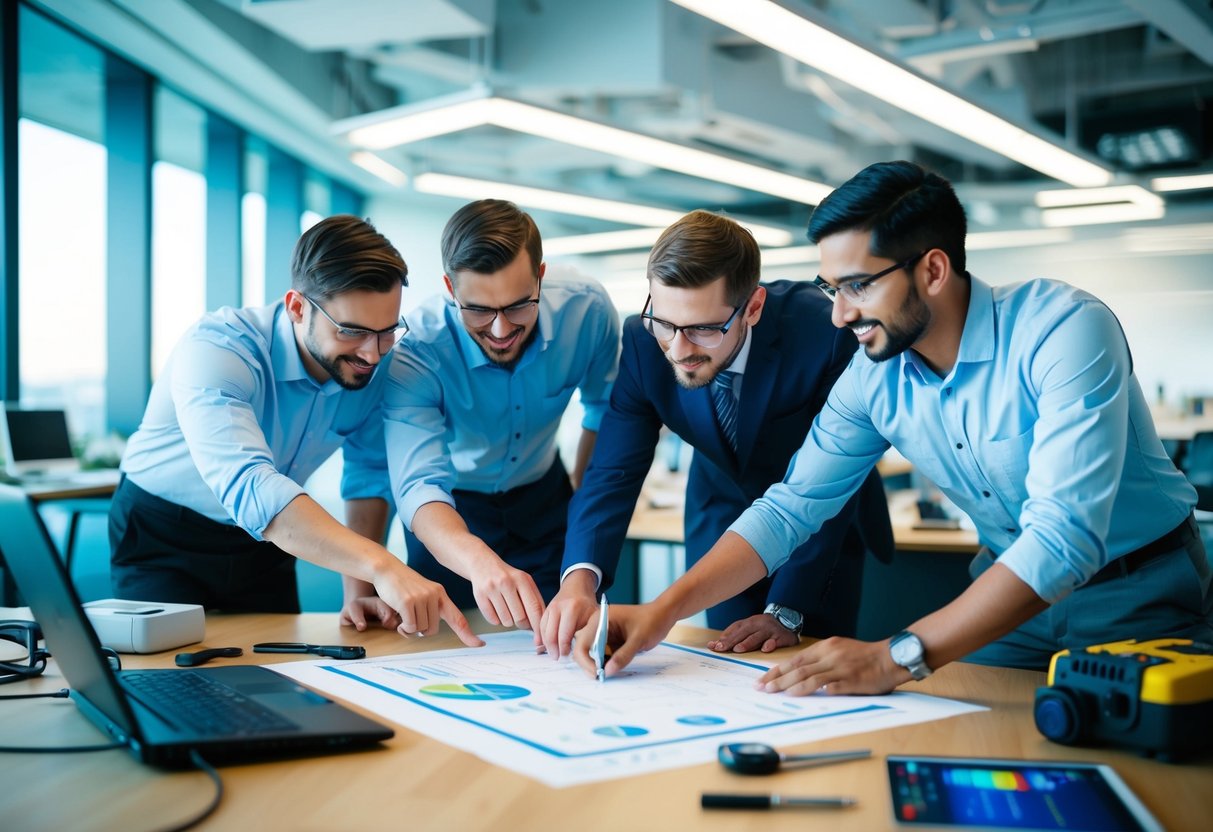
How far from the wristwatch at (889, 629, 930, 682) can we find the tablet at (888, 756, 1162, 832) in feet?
0.92

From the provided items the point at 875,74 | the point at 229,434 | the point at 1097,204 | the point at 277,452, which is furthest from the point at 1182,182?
the point at 229,434

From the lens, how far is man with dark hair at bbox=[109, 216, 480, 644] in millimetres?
1763

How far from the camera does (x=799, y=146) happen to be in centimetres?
732

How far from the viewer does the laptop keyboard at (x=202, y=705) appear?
115cm

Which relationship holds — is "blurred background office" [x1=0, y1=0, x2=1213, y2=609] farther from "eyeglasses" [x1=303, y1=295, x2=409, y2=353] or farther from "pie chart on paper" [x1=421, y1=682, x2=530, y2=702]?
"pie chart on paper" [x1=421, y1=682, x2=530, y2=702]

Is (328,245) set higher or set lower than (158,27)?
lower

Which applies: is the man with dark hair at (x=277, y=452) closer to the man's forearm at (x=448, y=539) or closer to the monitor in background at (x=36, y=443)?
the man's forearm at (x=448, y=539)

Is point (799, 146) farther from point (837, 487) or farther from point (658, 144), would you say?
point (837, 487)

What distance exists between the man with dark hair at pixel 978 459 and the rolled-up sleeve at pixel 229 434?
0.67 m

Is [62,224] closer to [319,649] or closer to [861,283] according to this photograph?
[319,649]

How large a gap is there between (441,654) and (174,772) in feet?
2.04

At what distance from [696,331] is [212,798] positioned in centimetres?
130

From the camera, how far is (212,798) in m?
1.01

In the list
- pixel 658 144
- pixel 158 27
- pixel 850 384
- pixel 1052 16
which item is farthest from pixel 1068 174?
pixel 158 27
